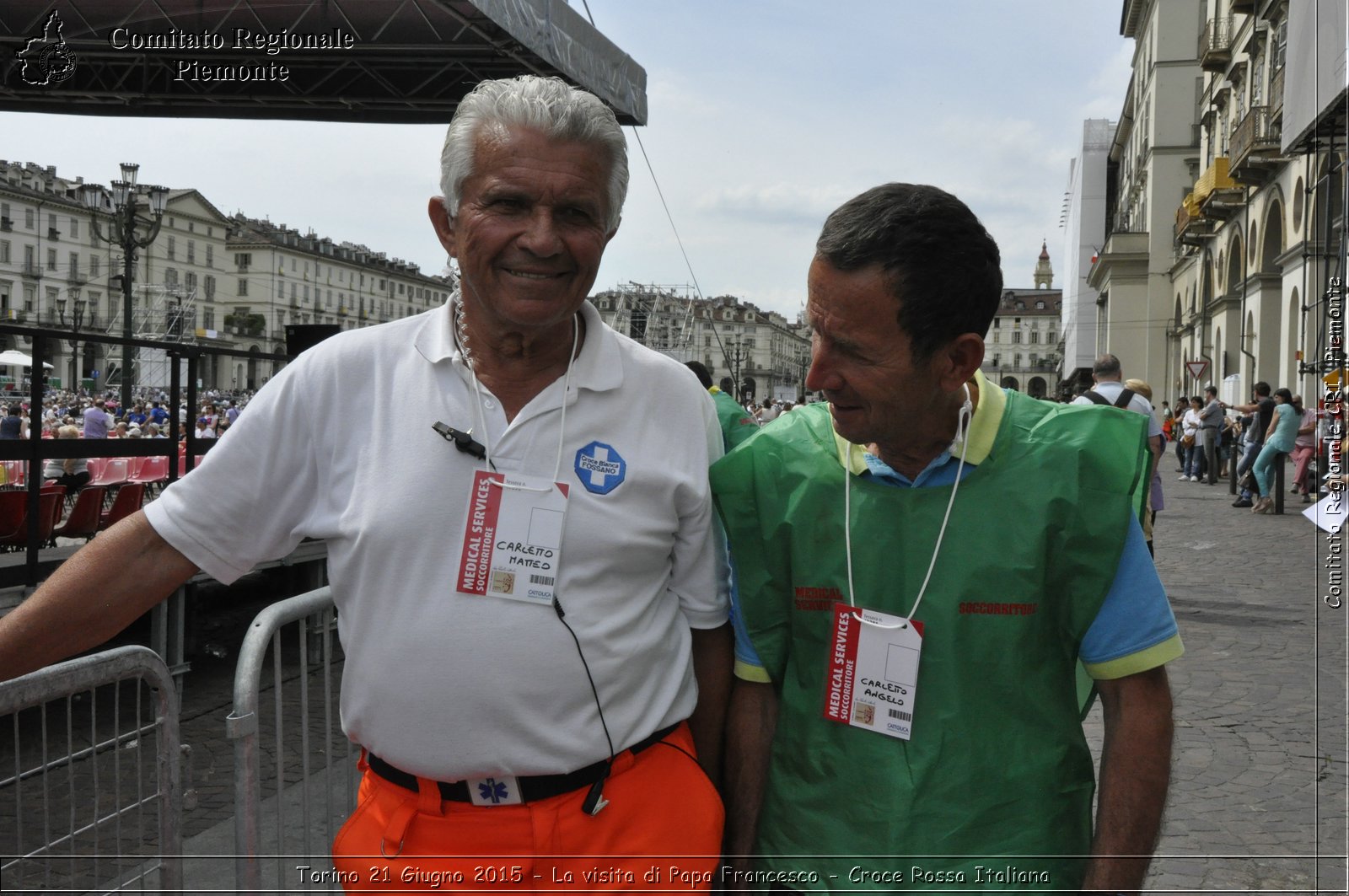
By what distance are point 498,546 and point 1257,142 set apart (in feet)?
94.7

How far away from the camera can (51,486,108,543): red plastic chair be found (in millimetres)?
8539

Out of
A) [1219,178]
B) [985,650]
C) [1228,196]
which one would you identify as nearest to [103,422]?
[985,650]

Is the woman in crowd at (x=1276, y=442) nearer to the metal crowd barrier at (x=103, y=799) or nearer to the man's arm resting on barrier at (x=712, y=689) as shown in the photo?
the man's arm resting on barrier at (x=712, y=689)

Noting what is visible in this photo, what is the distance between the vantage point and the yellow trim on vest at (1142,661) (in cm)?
175

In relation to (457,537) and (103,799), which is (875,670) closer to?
(457,537)

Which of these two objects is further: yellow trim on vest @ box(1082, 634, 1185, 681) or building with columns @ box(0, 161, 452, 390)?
building with columns @ box(0, 161, 452, 390)

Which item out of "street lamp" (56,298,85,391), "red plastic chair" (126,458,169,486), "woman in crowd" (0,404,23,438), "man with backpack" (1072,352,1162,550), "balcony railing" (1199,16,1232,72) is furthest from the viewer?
"balcony railing" (1199,16,1232,72)

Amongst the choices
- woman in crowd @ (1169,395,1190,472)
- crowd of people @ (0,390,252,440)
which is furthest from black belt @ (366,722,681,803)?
woman in crowd @ (1169,395,1190,472)

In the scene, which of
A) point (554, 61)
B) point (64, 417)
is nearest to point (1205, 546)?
point (554, 61)

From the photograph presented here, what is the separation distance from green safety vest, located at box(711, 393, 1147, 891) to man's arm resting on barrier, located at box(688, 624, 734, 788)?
0.27 metres

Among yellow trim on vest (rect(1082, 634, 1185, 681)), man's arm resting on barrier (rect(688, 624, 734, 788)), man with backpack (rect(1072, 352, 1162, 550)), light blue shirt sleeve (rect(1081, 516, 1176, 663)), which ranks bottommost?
man's arm resting on barrier (rect(688, 624, 734, 788))

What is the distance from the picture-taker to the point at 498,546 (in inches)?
73.3

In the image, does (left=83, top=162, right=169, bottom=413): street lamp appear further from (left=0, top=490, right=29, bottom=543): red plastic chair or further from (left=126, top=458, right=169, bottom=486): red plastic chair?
(left=0, top=490, right=29, bottom=543): red plastic chair

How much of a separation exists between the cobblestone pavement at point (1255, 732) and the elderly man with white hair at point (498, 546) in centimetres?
90
